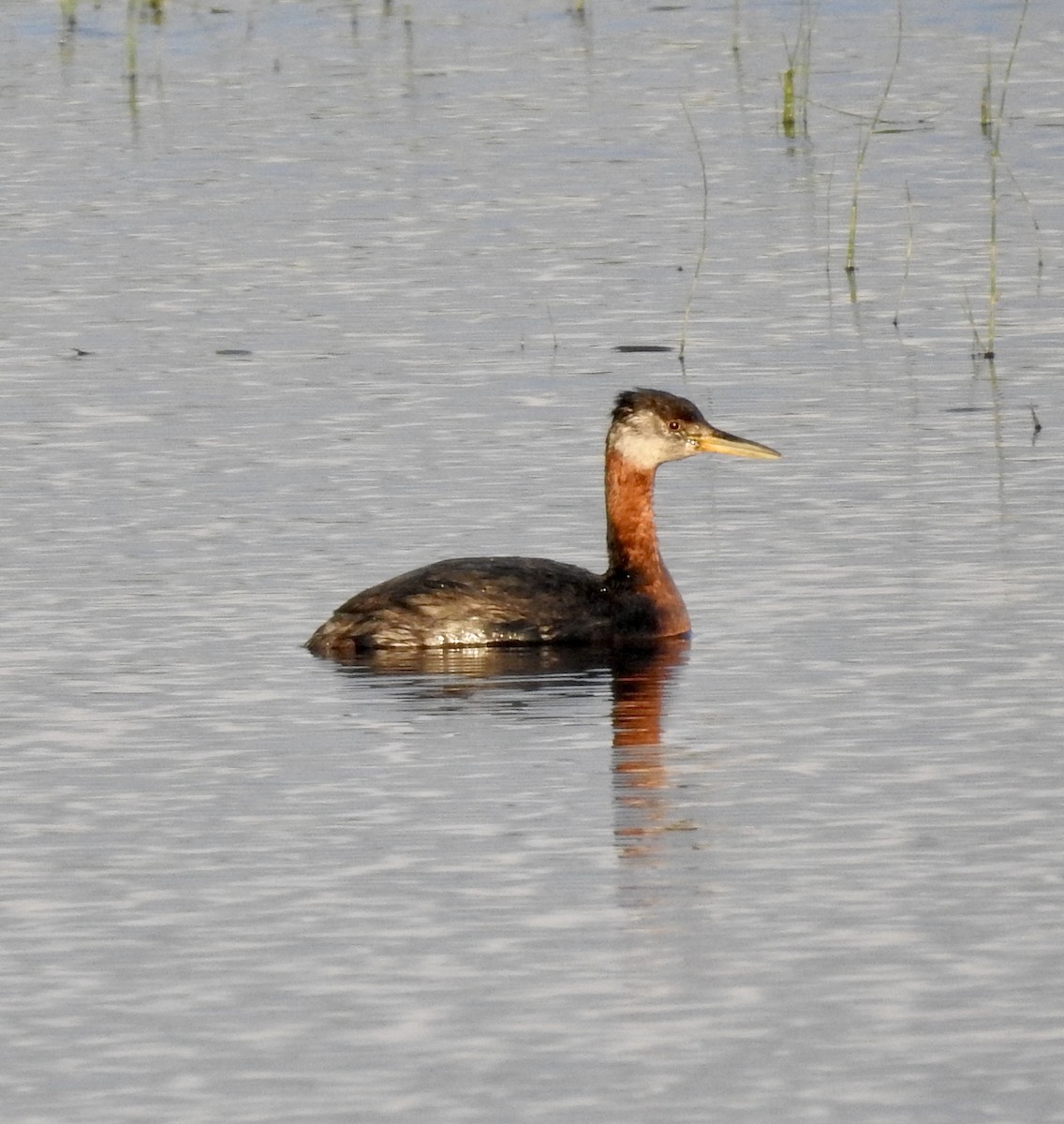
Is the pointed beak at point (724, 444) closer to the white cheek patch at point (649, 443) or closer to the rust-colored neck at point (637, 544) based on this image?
the white cheek patch at point (649, 443)

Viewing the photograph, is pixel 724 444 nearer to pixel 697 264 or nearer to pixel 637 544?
pixel 637 544

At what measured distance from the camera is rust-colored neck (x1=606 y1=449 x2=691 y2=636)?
42.9ft

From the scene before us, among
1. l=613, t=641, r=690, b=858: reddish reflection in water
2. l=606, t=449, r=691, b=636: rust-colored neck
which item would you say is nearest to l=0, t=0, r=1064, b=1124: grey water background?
l=613, t=641, r=690, b=858: reddish reflection in water

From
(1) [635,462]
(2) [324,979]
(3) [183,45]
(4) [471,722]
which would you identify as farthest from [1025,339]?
(3) [183,45]

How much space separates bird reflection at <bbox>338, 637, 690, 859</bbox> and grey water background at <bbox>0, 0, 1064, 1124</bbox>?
0.21 ft

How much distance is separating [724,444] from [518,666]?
5.83ft

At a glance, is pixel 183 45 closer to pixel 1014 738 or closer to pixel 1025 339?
pixel 1025 339

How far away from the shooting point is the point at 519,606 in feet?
42.8

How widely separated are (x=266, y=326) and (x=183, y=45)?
12805 mm

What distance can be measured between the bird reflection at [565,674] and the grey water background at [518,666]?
0.06m

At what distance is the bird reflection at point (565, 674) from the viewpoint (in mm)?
11172

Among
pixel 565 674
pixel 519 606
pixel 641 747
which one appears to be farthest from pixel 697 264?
pixel 641 747

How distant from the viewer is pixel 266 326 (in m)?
20.1

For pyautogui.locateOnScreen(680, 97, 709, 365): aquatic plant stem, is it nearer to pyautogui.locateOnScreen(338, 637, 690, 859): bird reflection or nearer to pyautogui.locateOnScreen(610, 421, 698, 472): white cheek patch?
pyautogui.locateOnScreen(610, 421, 698, 472): white cheek patch
